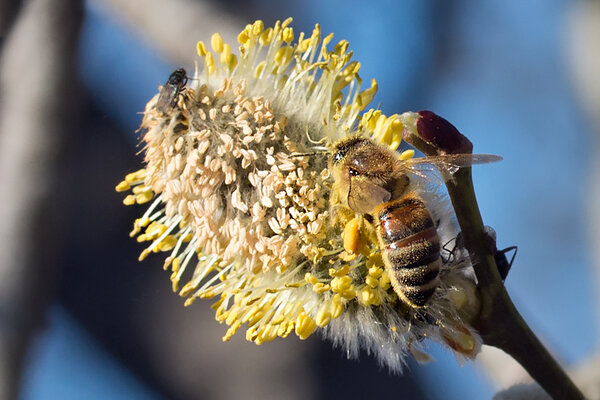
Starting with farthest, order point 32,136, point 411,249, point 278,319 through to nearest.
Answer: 1. point 32,136
2. point 278,319
3. point 411,249

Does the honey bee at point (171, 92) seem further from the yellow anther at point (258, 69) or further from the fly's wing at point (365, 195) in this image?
the fly's wing at point (365, 195)

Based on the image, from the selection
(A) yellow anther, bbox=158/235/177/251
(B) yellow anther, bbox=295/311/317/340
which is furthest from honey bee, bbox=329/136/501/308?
(A) yellow anther, bbox=158/235/177/251

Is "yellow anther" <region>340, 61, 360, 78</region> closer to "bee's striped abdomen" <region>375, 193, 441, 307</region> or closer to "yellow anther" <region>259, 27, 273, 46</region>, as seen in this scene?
"yellow anther" <region>259, 27, 273, 46</region>

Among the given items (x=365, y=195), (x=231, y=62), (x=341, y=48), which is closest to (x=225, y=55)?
(x=231, y=62)

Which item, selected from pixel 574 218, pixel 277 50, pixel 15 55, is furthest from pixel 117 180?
pixel 574 218

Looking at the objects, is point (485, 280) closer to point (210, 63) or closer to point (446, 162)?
point (446, 162)

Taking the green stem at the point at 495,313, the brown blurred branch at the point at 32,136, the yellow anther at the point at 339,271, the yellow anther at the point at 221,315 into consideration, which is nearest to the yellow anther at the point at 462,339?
the green stem at the point at 495,313

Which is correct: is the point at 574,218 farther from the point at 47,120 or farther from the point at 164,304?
the point at 47,120

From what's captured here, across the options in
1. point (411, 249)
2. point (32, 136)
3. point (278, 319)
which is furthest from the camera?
point (32, 136)
